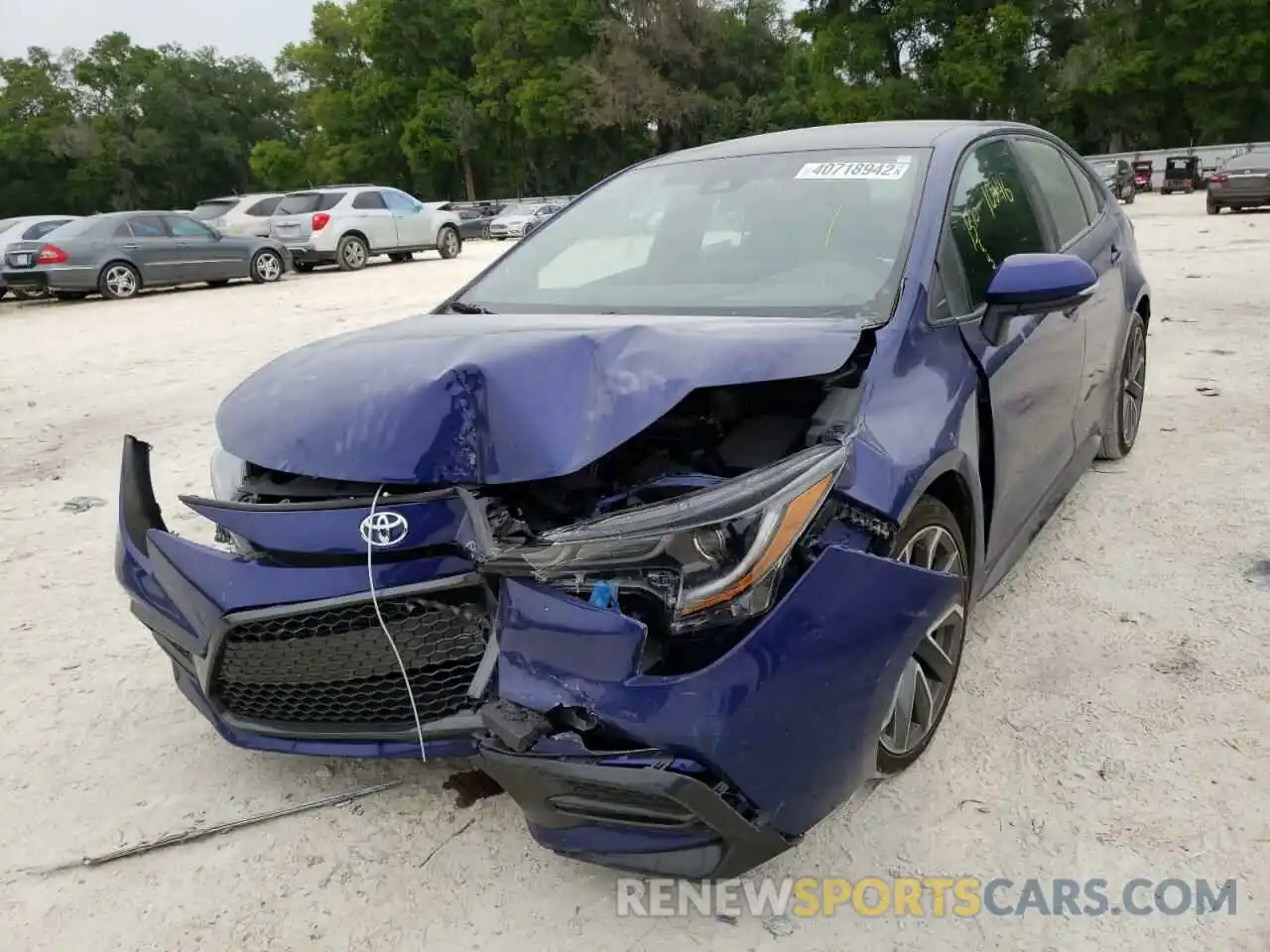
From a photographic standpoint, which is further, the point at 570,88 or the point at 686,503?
the point at 570,88

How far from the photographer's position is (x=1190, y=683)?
285 centimetres

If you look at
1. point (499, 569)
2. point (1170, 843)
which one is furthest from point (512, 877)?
point (1170, 843)

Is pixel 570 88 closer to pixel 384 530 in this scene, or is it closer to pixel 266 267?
pixel 266 267

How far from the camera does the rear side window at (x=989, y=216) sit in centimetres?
294

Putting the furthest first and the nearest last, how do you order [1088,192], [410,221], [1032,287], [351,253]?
[410,221], [351,253], [1088,192], [1032,287]

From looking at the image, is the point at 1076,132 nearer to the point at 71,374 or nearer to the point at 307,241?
the point at 307,241

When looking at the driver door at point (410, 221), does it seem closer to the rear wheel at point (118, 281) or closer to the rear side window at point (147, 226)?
the rear side window at point (147, 226)

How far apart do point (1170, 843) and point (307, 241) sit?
1877 cm

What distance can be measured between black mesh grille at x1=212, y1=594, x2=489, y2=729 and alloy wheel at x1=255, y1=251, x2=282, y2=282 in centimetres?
1624

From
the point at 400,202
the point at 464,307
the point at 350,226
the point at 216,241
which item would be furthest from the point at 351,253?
the point at 464,307

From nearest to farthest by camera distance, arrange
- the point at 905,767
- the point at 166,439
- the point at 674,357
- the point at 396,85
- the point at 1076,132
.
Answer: the point at 674,357, the point at 905,767, the point at 166,439, the point at 1076,132, the point at 396,85

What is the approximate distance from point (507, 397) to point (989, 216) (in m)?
1.88

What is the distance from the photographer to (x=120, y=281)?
50.7 feet

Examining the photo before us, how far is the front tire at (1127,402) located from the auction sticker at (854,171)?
1862 mm
